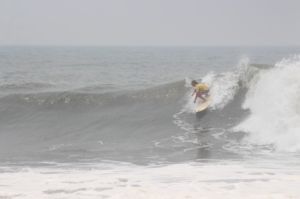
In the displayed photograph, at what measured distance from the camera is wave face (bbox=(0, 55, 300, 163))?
1196 centimetres

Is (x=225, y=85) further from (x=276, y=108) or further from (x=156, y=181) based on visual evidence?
(x=156, y=181)

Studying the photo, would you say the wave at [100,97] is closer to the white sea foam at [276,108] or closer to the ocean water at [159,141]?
the ocean water at [159,141]

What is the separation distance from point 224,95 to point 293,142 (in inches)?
266

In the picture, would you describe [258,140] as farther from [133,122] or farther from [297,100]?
[133,122]

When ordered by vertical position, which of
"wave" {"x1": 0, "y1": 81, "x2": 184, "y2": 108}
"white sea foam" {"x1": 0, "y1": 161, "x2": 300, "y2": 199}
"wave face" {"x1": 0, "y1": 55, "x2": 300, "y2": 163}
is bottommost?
"white sea foam" {"x1": 0, "y1": 161, "x2": 300, "y2": 199}

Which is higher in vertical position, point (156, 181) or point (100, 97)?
point (100, 97)

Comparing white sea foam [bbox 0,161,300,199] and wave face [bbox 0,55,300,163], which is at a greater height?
wave face [bbox 0,55,300,163]

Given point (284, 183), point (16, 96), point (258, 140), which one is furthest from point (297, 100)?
point (16, 96)

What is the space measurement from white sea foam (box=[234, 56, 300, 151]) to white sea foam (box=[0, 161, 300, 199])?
9.74 feet

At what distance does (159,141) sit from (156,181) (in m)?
5.82

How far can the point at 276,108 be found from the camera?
14.8 meters

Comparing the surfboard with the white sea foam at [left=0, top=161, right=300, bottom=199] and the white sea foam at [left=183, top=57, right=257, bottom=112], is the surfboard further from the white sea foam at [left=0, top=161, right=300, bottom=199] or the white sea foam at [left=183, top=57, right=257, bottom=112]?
the white sea foam at [left=0, top=161, right=300, bottom=199]

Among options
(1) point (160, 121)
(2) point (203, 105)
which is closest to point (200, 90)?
(2) point (203, 105)

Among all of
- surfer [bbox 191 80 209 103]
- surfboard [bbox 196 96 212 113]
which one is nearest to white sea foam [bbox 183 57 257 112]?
surfboard [bbox 196 96 212 113]
